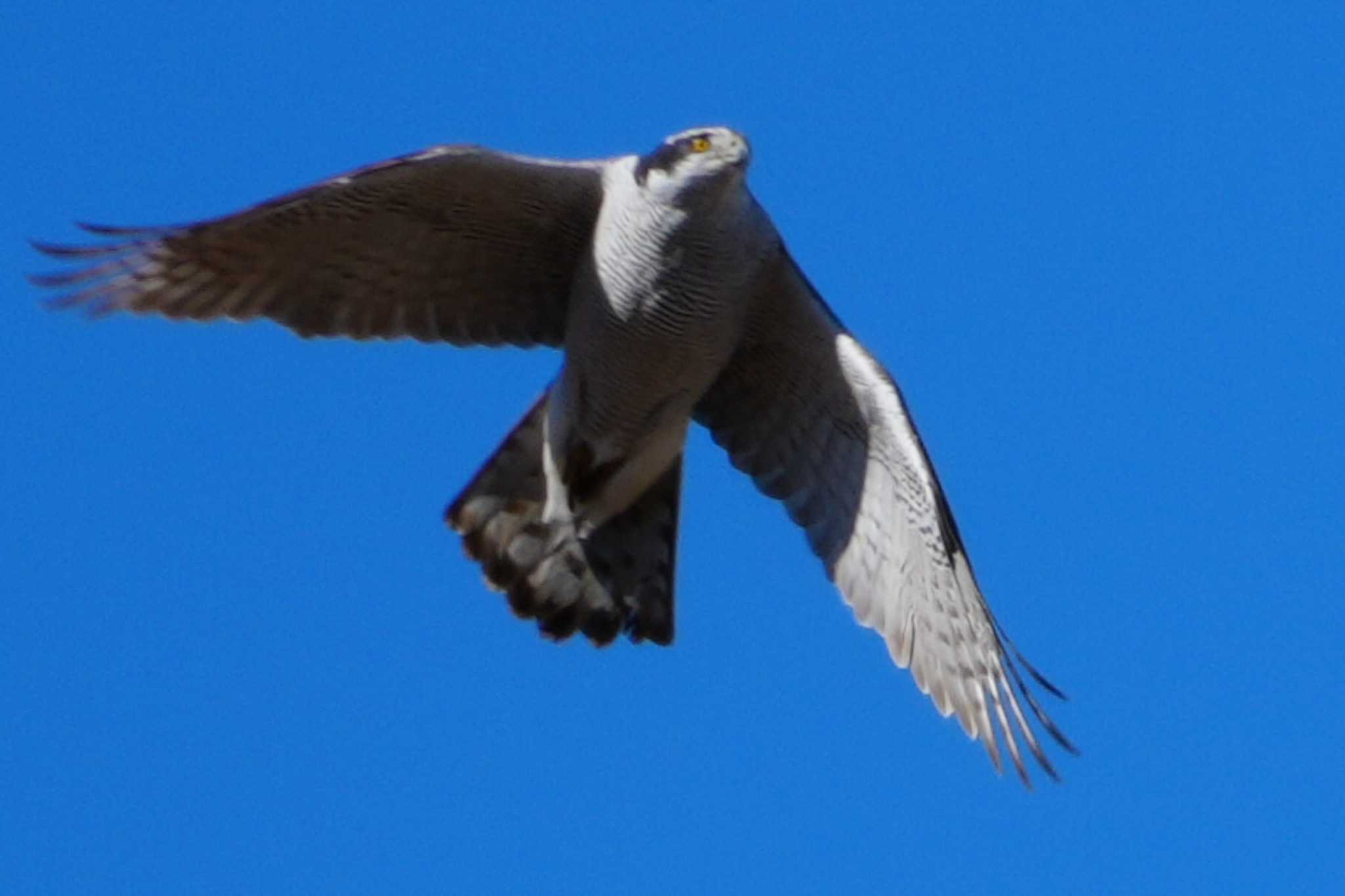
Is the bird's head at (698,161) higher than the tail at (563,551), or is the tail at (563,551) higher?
the bird's head at (698,161)

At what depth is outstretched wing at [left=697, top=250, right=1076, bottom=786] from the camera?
487 inches

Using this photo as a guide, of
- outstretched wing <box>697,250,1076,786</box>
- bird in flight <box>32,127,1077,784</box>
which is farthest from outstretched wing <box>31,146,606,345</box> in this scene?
outstretched wing <box>697,250,1076,786</box>

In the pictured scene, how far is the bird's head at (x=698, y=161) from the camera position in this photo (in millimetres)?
11641

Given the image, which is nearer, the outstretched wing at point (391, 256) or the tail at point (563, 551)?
the outstretched wing at point (391, 256)

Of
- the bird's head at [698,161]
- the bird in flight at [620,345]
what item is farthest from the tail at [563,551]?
the bird's head at [698,161]

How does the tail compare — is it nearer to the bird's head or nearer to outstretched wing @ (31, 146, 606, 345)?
outstretched wing @ (31, 146, 606, 345)

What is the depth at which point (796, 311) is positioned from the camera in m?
12.5

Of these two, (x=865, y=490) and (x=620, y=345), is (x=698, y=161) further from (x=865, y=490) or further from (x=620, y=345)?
(x=865, y=490)

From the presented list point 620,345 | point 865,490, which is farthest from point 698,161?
point 865,490

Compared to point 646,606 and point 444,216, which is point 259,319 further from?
point 646,606

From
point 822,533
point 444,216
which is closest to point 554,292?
point 444,216

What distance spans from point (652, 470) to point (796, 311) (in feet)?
2.95

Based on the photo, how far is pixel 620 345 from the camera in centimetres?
1207

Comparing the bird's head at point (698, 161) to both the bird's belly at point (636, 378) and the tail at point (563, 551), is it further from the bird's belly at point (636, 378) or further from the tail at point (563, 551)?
the tail at point (563, 551)
